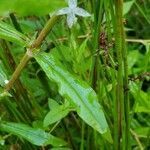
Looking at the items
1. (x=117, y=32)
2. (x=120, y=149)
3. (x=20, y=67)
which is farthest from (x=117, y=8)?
(x=120, y=149)

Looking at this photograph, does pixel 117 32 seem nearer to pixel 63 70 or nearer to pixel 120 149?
pixel 63 70

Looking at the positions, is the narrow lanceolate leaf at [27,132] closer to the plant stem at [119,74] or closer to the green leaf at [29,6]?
the plant stem at [119,74]

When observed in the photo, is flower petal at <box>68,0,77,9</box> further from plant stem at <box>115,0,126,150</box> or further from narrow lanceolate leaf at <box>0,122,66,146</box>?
narrow lanceolate leaf at <box>0,122,66,146</box>

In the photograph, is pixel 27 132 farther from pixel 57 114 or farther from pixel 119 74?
pixel 119 74

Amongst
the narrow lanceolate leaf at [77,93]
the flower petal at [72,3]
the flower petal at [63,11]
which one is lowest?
the narrow lanceolate leaf at [77,93]

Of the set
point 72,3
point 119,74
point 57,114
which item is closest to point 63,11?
point 72,3

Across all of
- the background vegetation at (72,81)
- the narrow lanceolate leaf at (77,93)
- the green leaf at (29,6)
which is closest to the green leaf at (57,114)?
A: the background vegetation at (72,81)
